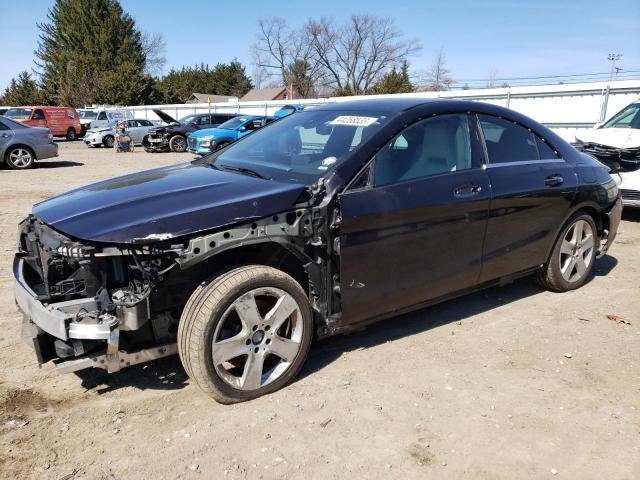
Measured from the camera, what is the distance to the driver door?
10.4 feet

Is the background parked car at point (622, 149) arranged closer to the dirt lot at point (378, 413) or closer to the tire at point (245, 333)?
the dirt lot at point (378, 413)

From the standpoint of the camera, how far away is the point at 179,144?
22203 millimetres

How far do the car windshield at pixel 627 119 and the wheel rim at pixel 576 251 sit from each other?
4.31 m

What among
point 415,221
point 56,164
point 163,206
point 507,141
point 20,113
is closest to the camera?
point 163,206

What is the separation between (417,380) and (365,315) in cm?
Answer: 53

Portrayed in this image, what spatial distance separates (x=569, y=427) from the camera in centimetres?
287

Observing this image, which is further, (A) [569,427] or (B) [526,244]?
(B) [526,244]

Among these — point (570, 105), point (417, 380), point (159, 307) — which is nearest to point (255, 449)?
point (159, 307)

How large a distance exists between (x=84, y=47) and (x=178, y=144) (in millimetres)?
46541

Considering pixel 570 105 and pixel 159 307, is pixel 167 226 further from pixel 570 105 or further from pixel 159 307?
pixel 570 105

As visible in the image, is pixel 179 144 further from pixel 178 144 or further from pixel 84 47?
pixel 84 47

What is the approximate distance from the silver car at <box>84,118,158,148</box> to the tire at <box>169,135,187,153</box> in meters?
2.89

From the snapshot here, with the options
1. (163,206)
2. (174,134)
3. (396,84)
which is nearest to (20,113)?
(174,134)

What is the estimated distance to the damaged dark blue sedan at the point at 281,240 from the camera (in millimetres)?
2742
